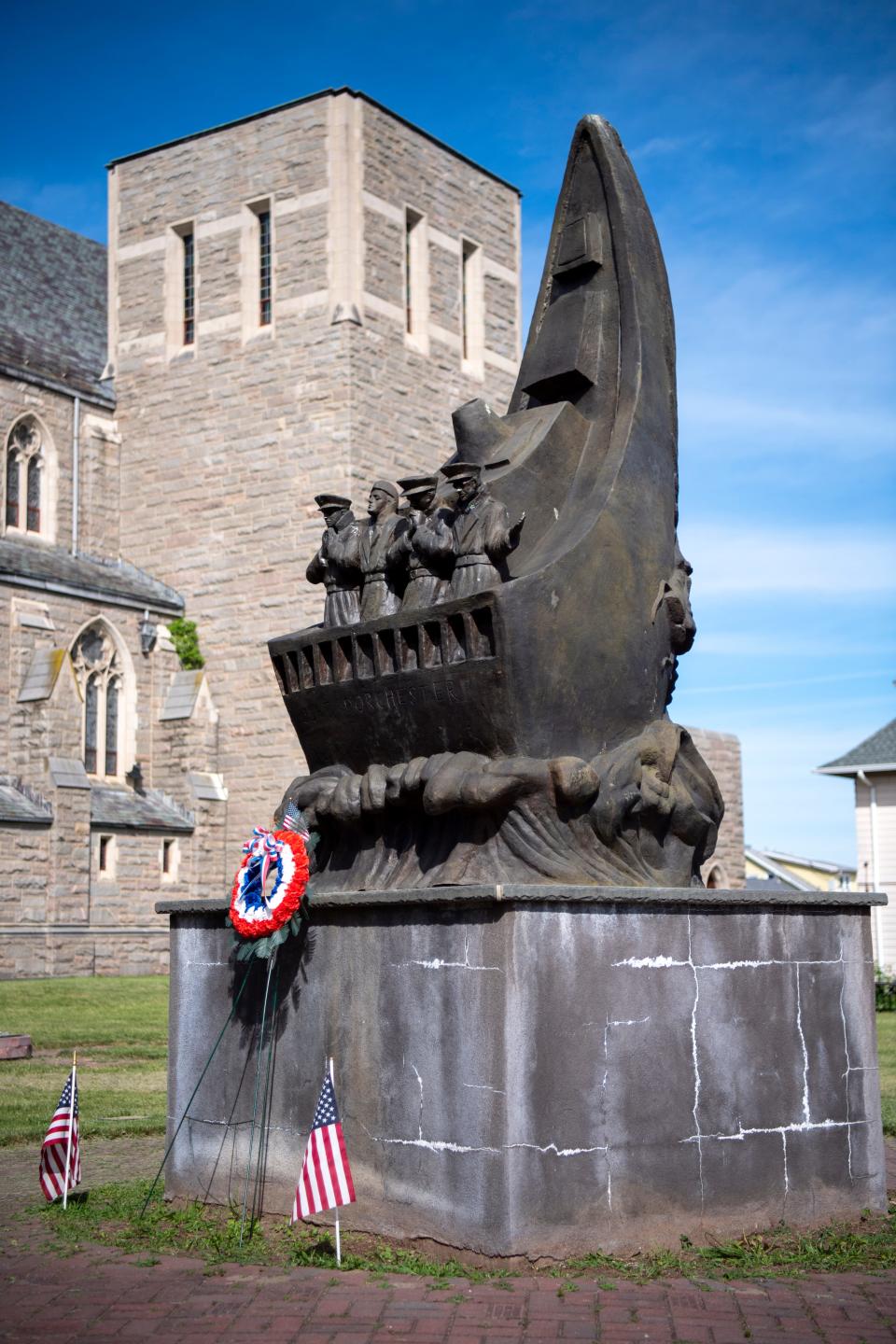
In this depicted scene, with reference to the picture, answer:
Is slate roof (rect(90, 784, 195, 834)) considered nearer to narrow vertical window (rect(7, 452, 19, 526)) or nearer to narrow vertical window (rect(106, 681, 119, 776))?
narrow vertical window (rect(106, 681, 119, 776))

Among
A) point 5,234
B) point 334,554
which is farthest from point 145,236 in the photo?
point 334,554

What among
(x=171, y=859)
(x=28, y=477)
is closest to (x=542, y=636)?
(x=171, y=859)

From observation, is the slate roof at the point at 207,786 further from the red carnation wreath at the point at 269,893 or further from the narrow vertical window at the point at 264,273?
the red carnation wreath at the point at 269,893

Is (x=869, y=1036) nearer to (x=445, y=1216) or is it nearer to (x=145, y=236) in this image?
(x=445, y=1216)

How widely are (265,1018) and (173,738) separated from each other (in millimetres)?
24973

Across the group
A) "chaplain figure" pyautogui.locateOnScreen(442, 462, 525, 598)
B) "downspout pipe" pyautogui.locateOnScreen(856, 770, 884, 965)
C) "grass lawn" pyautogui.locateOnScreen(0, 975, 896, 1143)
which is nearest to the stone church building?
"grass lawn" pyautogui.locateOnScreen(0, 975, 896, 1143)

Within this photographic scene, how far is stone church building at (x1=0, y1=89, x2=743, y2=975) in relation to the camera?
30.1 meters

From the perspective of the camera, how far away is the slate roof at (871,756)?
3419cm

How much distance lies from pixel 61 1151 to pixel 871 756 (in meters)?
29.2

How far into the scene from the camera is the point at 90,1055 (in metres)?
15.3

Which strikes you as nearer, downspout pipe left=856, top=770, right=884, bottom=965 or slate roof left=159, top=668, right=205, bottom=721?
slate roof left=159, top=668, right=205, bottom=721

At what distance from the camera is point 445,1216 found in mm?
6398

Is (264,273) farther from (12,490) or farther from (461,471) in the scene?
(461,471)

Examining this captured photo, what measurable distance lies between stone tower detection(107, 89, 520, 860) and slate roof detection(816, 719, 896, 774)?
1078 cm
